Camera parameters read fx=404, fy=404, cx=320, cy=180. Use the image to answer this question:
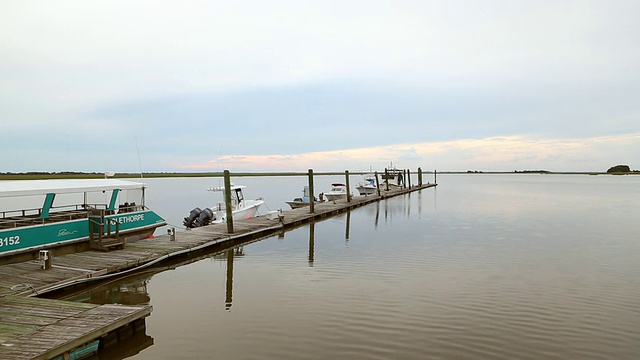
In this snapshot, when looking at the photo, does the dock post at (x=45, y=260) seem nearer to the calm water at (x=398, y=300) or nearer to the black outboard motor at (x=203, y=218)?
the calm water at (x=398, y=300)

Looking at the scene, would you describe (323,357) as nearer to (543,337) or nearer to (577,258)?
(543,337)

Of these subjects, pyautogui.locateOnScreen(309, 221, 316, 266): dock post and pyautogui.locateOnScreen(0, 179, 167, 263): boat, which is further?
pyautogui.locateOnScreen(309, 221, 316, 266): dock post

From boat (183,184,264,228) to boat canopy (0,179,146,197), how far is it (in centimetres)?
821

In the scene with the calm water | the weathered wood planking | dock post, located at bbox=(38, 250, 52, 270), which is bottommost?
the calm water

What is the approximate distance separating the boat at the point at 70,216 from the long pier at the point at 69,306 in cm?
47

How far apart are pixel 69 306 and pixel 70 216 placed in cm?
725

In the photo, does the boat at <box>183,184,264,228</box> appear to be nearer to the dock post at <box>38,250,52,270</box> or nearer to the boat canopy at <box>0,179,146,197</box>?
the boat canopy at <box>0,179,146,197</box>

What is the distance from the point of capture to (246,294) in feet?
40.3

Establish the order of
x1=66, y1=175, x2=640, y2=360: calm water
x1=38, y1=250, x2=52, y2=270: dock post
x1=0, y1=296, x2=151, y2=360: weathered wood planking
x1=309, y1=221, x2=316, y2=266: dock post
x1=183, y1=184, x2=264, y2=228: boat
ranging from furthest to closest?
1. x1=183, y1=184, x2=264, y2=228: boat
2. x1=309, y1=221, x2=316, y2=266: dock post
3. x1=38, y1=250, x2=52, y2=270: dock post
4. x1=66, y1=175, x2=640, y2=360: calm water
5. x1=0, y1=296, x2=151, y2=360: weathered wood planking

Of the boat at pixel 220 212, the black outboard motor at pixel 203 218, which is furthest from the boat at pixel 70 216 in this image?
the boat at pixel 220 212

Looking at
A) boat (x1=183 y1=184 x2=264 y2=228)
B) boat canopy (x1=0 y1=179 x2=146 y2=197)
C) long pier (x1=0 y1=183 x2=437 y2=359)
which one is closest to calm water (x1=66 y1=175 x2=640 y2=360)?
long pier (x1=0 y1=183 x2=437 y2=359)

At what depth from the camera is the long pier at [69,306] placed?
672 centimetres

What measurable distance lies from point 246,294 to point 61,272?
5173 millimetres

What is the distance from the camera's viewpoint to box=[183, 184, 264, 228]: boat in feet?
82.8
